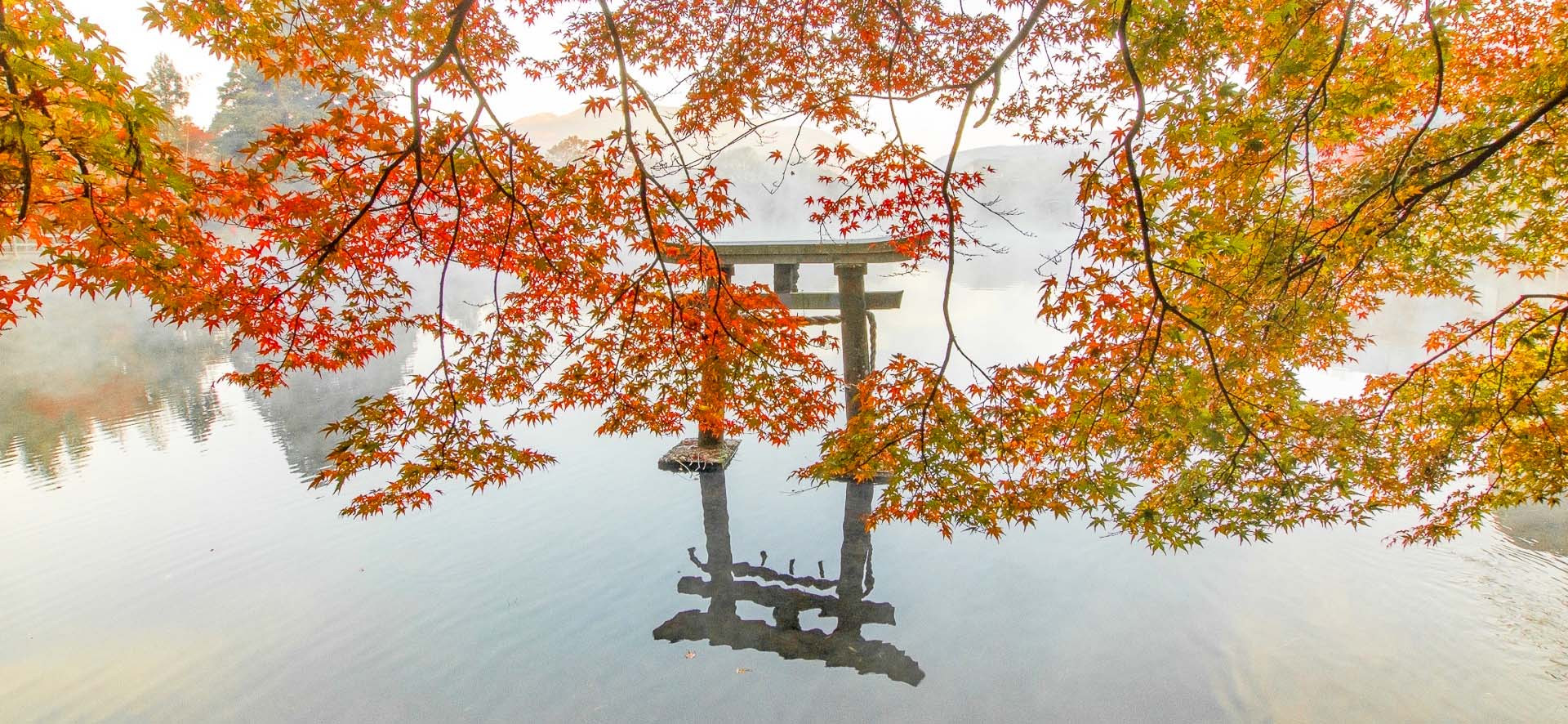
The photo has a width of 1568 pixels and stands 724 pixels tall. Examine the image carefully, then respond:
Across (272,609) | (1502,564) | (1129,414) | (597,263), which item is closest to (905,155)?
(597,263)

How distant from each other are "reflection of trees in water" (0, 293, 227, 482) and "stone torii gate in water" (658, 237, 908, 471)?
30.9 feet

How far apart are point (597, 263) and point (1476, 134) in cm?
592

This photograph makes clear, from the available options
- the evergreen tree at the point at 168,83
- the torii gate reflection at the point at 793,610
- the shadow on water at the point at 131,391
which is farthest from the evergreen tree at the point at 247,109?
the torii gate reflection at the point at 793,610

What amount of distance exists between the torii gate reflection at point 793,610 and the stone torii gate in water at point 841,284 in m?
1.65

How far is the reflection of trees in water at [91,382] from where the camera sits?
1008 centimetres

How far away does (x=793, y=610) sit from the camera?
5.47m

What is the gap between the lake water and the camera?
433 cm

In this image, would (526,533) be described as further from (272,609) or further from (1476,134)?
(1476,134)

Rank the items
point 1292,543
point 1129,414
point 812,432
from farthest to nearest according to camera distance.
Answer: point 812,432, point 1292,543, point 1129,414

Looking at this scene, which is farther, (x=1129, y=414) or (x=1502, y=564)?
(x=1502, y=564)

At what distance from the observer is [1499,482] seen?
4012mm

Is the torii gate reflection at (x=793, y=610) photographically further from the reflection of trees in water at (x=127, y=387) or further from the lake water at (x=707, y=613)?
the reflection of trees in water at (x=127, y=387)

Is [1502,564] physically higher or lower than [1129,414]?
lower

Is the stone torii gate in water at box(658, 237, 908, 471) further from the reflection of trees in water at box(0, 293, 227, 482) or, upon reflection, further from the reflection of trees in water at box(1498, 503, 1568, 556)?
the reflection of trees in water at box(0, 293, 227, 482)
